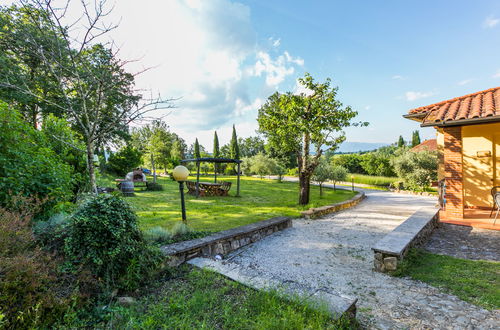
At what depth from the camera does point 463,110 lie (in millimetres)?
5977

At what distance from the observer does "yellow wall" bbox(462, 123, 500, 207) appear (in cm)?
695

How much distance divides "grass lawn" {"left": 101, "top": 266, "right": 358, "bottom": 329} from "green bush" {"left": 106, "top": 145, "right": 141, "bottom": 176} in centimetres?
2043

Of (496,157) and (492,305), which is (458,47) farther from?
(492,305)

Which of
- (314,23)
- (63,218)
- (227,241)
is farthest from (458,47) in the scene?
(63,218)

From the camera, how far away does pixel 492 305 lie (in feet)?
8.54

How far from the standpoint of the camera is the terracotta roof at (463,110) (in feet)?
17.3

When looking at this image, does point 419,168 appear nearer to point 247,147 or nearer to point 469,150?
point 469,150

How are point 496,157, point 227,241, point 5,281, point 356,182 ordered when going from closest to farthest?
point 5,281 < point 227,241 < point 496,157 < point 356,182

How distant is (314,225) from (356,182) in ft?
68.7

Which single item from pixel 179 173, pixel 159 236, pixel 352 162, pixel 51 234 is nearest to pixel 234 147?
pixel 352 162

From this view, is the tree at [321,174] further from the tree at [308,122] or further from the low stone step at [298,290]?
the low stone step at [298,290]

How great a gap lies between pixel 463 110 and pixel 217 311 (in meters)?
7.82

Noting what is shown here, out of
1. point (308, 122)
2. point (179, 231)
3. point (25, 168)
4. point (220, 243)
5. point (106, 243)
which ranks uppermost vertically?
point (308, 122)

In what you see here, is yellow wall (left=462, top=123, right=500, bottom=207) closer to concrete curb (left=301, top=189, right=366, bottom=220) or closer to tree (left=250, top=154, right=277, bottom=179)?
concrete curb (left=301, top=189, right=366, bottom=220)
